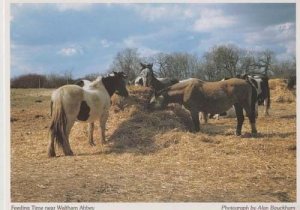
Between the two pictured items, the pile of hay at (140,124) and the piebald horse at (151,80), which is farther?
the piebald horse at (151,80)

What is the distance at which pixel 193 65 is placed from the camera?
13.7 ft

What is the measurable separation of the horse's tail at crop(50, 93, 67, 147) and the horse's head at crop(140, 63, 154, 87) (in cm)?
71

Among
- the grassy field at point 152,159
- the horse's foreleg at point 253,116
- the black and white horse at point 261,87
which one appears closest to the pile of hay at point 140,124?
the grassy field at point 152,159

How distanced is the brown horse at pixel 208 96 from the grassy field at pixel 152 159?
9 cm

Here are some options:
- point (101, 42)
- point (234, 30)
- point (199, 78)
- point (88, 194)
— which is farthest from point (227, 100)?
point (88, 194)

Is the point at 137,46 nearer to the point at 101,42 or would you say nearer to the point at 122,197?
the point at 101,42

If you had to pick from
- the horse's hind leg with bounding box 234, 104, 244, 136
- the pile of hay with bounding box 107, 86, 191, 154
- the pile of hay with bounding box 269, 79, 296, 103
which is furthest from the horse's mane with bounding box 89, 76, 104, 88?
the pile of hay with bounding box 269, 79, 296, 103

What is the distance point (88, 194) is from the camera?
3.59 metres

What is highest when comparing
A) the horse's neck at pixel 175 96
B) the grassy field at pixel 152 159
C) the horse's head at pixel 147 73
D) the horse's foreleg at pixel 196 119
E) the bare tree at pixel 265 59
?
the bare tree at pixel 265 59

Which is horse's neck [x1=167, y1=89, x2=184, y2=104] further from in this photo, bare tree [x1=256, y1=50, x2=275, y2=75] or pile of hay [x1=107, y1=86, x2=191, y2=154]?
bare tree [x1=256, y1=50, x2=275, y2=75]

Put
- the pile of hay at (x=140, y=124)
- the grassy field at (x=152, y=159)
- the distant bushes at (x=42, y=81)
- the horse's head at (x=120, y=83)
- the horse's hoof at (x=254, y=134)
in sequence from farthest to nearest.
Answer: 1. the horse's head at (x=120, y=83)
2. the horse's hoof at (x=254, y=134)
3. the pile of hay at (x=140, y=124)
4. the distant bushes at (x=42, y=81)
5. the grassy field at (x=152, y=159)

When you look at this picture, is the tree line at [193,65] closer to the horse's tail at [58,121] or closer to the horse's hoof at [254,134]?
the horse's tail at [58,121]

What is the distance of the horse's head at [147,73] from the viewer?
4.18m

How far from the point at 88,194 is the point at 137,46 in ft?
3.85
